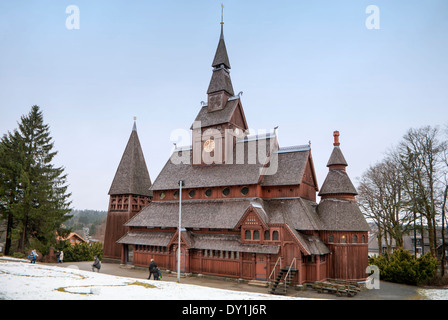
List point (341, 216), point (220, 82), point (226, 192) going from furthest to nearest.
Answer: point (220, 82), point (226, 192), point (341, 216)

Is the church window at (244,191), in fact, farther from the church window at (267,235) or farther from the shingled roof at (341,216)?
the shingled roof at (341,216)

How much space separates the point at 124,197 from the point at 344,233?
26067 millimetres

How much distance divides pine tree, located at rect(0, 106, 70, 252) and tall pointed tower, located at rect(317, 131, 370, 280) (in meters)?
32.2

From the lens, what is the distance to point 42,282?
15.1m

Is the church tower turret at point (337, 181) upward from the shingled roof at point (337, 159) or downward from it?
downward

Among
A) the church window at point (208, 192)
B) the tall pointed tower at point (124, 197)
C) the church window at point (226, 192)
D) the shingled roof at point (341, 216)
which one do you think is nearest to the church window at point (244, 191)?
the church window at point (226, 192)

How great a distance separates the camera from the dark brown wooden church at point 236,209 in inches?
1023

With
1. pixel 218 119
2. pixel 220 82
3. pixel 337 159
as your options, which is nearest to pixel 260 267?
pixel 337 159

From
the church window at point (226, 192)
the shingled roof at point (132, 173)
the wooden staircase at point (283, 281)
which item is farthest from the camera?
the shingled roof at point (132, 173)

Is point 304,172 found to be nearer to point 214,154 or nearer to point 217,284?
point 214,154

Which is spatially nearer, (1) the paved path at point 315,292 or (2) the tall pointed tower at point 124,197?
(1) the paved path at point 315,292

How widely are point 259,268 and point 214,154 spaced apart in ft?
45.6

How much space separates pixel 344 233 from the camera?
89.2ft

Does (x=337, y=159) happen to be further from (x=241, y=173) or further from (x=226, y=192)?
(x=226, y=192)
